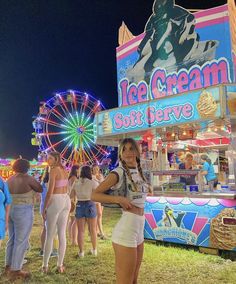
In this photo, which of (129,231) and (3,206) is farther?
(3,206)

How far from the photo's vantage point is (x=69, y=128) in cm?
1712

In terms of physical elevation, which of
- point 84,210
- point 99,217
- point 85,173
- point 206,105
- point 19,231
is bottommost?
point 99,217

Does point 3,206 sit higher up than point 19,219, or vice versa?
point 3,206

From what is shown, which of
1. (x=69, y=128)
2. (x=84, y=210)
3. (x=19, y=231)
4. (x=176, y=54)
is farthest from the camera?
(x=69, y=128)

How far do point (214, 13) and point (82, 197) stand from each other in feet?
13.6

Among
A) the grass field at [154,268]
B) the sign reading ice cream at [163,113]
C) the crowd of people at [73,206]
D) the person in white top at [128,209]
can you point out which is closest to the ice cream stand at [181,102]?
the sign reading ice cream at [163,113]

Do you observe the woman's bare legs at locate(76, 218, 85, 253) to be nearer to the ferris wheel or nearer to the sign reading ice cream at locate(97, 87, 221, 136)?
the sign reading ice cream at locate(97, 87, 221, 136)

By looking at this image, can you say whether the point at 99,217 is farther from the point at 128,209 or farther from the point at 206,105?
the point at 128,209

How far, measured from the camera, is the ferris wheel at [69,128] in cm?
1609

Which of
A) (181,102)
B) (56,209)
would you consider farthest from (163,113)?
(56,209)

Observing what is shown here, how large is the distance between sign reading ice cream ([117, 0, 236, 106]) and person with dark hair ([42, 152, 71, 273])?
309 cm

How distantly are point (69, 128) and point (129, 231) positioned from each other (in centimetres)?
1524

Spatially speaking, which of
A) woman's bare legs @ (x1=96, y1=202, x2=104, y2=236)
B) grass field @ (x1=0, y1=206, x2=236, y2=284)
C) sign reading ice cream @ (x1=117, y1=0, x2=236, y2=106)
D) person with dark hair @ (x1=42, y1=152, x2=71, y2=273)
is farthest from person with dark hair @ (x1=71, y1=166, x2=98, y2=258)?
sign reading ice cream @ (x1=117, y1=0, x2=236, y2=106)

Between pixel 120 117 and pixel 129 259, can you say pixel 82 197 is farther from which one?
pixel 129 259
